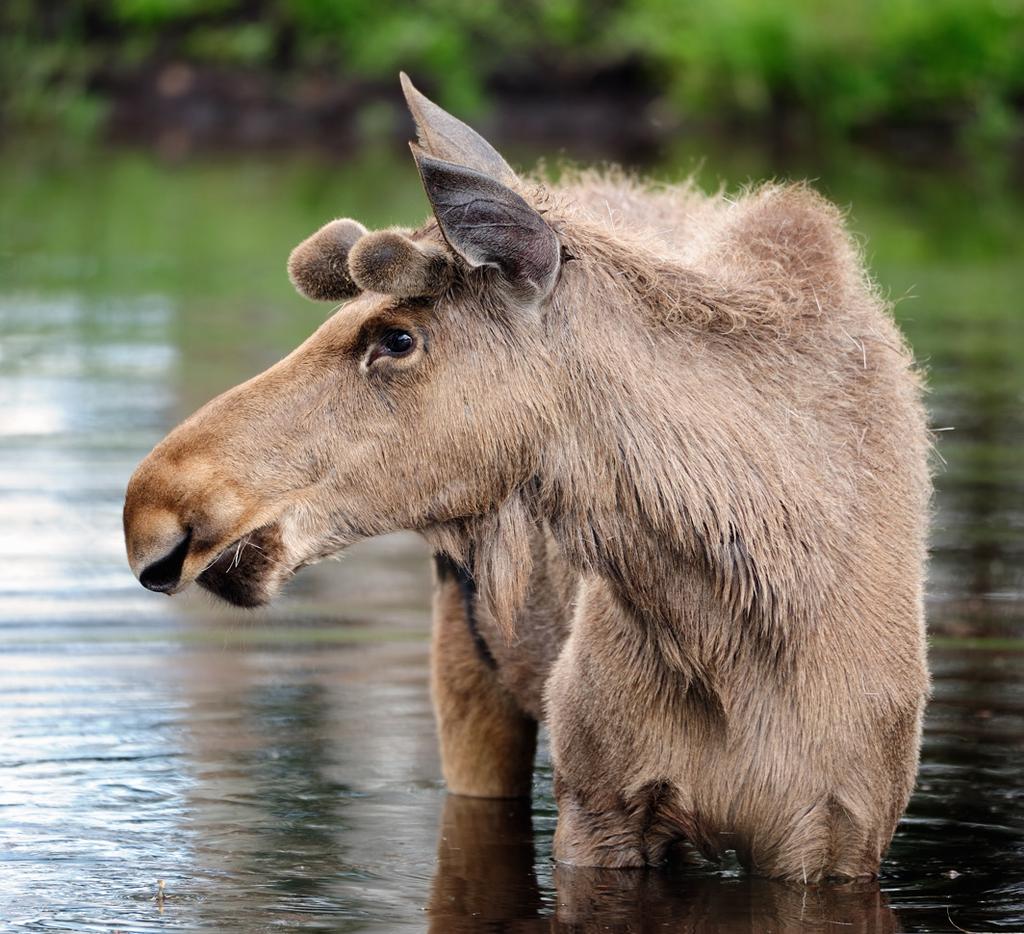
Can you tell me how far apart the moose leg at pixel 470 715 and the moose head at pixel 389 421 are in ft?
6.68

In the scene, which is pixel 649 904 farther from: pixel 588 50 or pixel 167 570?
pixel 588 50

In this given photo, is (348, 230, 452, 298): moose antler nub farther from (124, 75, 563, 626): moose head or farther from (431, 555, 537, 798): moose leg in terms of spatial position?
(431, 555, 537, 798): moose leg

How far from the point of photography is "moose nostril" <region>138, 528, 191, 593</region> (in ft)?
17.1

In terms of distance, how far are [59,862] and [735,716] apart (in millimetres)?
2340

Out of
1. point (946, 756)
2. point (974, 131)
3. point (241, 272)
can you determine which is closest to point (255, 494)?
point (946, 756)

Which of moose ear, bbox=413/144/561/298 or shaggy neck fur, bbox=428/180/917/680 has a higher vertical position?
moose ear, bbox=413/144/561/298

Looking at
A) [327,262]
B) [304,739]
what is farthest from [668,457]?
[304,739]

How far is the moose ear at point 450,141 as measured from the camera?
5672mm

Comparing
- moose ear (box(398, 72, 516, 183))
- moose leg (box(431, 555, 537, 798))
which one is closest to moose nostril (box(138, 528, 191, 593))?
moose ear (box(398, 72, 516, 183))

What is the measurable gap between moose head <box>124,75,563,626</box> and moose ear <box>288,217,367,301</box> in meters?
0.27

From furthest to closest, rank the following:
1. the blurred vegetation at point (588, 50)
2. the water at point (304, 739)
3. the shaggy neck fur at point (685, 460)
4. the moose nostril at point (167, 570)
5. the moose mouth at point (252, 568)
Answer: the blurred vegetation at point (588, 50) → the water at point (304, 739) → the shaggy neck fur at point (685, 460) → the moose mouth at point (252, 568) → the moose nostril at point (167, 570)

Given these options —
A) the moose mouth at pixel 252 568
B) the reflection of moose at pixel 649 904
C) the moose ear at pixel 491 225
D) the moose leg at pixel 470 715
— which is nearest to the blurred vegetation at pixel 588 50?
the moose leg at pixel 470 715

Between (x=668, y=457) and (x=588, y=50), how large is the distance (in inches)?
1658

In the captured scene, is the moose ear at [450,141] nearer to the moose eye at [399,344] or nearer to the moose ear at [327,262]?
the moose ear at [327,262]
